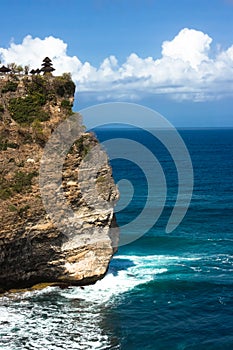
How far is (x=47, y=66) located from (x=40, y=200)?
13.2 metres

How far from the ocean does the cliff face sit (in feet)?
7.30

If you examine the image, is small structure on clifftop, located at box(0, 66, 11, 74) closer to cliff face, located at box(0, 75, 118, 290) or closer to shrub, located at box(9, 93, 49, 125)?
cliff face, located at box(0, 75, 118, 290)

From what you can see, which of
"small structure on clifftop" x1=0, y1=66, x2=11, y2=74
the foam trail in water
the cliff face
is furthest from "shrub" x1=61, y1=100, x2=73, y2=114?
the foam trail in water

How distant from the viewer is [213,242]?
53.2m

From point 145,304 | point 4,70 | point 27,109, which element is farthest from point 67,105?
point 145,304

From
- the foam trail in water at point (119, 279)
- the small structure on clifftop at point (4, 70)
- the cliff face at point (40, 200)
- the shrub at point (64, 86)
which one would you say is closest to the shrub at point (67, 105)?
the cliff face at point (40, 200)

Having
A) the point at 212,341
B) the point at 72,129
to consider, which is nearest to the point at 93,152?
the point at 72,129

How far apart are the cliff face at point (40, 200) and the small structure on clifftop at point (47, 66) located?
1400 millimetres

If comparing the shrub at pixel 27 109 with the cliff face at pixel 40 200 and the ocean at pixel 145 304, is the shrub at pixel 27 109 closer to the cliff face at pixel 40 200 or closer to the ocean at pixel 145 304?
the cliff face at pixel 40 200

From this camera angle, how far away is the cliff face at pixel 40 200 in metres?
36.4

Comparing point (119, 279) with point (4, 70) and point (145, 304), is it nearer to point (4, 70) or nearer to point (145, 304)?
point (145, 304)

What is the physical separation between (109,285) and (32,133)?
15012mm

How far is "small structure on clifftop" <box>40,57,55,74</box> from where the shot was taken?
138ft

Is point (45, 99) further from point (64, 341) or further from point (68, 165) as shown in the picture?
point (64, 341)
